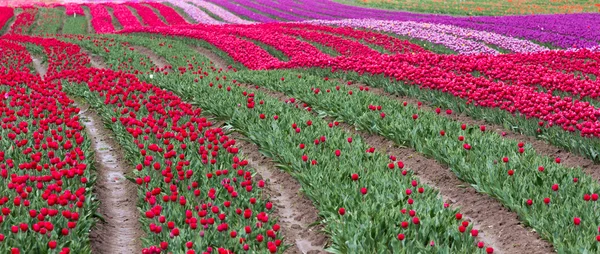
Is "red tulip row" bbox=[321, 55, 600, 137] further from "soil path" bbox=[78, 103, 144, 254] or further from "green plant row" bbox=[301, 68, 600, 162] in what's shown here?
"soil path" bbox=[78, 103, 144, 254]

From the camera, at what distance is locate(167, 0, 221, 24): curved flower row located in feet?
133

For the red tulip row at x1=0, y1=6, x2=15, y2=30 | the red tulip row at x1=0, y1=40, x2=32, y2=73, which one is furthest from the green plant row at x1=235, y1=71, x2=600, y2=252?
the red tulip row at x1=0, y1=6, x2=15, y2=30

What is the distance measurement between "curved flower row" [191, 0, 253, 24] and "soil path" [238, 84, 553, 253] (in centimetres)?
3244

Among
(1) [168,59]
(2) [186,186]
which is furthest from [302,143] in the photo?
(1) [168,59]

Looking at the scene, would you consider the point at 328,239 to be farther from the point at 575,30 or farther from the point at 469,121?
the point at 575,30

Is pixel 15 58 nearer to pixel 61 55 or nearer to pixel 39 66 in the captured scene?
pixel 39 66

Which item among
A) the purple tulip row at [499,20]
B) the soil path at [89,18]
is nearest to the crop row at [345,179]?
the purple tulip row at [499,20]

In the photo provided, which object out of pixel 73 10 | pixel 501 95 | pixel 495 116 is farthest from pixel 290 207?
pixel 73 10

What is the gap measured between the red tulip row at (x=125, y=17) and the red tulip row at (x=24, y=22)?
545 cm

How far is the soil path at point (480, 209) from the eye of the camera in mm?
6379

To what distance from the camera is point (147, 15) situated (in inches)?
1636

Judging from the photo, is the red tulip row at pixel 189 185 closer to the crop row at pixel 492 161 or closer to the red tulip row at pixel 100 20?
the crop row at pixel 492 161

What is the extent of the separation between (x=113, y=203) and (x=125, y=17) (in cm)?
3493

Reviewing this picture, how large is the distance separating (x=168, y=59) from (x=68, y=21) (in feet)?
72.4
